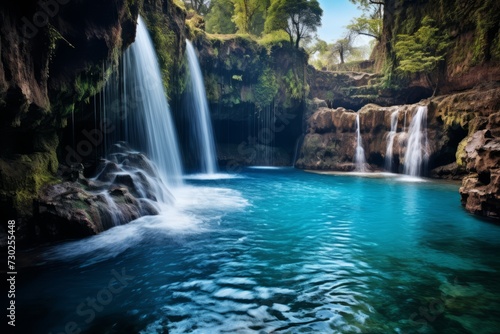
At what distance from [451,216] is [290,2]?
23365 mm

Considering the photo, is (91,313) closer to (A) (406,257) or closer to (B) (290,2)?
(A) (406,257)

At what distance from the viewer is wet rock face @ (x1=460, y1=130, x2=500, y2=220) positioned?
9.68 meters

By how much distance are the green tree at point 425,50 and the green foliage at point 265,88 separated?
10586mm

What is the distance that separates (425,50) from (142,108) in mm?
22107

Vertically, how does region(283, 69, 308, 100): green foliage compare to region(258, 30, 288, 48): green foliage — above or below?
below

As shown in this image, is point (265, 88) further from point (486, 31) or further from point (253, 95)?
point (486, 31)

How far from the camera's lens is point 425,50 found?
24.4 metres

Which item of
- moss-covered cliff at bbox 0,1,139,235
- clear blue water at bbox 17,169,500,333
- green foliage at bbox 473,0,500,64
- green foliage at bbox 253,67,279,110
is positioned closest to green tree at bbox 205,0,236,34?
green foliage at bbox 253,67,279,110

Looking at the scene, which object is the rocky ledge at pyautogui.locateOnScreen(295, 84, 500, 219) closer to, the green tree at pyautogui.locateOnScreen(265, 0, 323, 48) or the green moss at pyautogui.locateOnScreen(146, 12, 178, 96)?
the green tree at pyautogui.locateOnScreen(265, 0, 323, 48)

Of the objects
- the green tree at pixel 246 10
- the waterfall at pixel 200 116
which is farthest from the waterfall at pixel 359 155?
the green tree at pixel 246 10

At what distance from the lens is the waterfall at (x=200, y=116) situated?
21516mm

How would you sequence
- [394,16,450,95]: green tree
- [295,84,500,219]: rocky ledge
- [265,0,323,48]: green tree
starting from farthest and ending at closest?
[265,0,323,48]: green tree
[394,16,450,95]: green tree
[295,84,500,219]: rocky ledge

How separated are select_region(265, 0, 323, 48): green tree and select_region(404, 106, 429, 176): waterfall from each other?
12731 mm

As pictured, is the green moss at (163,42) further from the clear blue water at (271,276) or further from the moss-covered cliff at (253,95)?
the clear blue water at (271,276)
